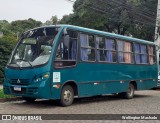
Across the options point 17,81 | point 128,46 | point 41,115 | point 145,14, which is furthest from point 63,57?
point 145,14

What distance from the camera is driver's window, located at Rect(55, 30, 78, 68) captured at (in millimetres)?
12998

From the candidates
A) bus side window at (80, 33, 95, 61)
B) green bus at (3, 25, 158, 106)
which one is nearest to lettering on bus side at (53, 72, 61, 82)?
green bus at (3, 25, 158, 106)

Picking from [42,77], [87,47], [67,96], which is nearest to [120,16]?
[87,47]

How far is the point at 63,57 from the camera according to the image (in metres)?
13.1

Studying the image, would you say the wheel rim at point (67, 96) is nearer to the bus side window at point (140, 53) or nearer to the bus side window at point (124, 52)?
the bus side window at point (124, 52)

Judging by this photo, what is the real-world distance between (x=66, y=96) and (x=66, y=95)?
0.14 ft

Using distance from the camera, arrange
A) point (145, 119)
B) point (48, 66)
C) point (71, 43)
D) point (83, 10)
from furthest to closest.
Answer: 1. point (83, 10)
2. point (71, 43)
3. point (48, 66)
4. point (145, 119)

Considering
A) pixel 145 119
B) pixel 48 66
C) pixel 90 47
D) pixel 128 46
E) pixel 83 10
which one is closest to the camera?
pixel 145 119

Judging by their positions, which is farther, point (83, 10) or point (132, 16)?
point (83, 10)

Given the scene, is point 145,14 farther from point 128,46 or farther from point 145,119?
point 145,119

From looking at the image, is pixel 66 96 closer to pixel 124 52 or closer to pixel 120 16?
pixel 124 52

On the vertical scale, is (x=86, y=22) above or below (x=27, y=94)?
above

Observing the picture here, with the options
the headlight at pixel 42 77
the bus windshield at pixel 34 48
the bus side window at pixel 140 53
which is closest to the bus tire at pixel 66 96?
the headlight at pixel 42 77

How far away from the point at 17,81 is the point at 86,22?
32640mm
